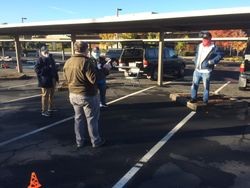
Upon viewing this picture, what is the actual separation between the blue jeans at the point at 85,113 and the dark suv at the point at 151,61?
36.8 feet

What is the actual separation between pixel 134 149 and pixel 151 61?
38.1 ft

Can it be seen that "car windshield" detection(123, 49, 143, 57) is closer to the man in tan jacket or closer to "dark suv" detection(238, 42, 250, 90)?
"dark suv" detection(238, 42, 250, 90)

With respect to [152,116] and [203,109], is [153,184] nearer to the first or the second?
[152,116]

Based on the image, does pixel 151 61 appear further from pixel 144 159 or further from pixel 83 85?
pixel 144 159

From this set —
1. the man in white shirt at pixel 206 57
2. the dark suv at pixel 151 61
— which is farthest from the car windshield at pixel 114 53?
the man in white shirt at pixel 206 57

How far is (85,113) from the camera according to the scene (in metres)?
6.20

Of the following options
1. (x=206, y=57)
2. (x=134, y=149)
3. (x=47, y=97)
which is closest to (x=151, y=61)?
(x=206, y=57)

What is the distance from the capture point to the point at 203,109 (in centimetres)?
960

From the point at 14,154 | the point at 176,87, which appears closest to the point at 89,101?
the point at 14,154

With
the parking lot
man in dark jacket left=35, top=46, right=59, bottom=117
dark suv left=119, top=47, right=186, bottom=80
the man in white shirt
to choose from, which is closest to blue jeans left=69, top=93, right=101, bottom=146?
the parking lot

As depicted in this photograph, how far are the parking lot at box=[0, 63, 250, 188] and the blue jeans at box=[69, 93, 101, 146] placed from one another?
25 cm

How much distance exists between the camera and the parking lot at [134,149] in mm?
5012

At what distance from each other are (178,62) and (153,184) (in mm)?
15060

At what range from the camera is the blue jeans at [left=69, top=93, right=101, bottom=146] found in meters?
6.11
